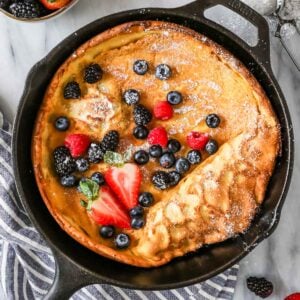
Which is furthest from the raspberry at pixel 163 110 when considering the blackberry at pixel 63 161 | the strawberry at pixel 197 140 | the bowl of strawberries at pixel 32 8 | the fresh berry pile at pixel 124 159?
the bowl of strawberries at pixel 32 8

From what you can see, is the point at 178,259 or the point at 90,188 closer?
the point at 90,188

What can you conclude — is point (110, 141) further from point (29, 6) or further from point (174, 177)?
point (29, 6)

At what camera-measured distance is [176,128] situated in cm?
232

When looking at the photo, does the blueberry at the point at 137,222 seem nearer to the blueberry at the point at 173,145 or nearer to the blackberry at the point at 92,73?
the blueberry at the point at 173,145

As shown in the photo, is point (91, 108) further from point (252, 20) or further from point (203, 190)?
point (252, 20)

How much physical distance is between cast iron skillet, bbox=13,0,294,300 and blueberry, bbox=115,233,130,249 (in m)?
0.09

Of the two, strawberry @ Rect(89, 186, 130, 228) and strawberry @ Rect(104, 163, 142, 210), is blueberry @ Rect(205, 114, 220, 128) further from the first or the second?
strawberry @ Rect(89, 186, 130, 228)

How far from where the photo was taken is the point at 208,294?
8.24 feet

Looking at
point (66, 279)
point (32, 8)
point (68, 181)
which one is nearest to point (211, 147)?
point (68, 181)

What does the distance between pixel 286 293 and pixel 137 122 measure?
891 millimetres

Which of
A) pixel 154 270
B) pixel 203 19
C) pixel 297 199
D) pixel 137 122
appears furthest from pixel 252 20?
pixel 154 270

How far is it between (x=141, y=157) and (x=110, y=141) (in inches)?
4.7

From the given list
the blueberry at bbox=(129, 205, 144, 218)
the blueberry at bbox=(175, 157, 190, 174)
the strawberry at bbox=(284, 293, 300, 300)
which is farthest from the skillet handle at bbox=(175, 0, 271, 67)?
the strawberry at bbox=(284, 293, 300, 300)

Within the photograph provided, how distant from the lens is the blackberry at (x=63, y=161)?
7.37ft
